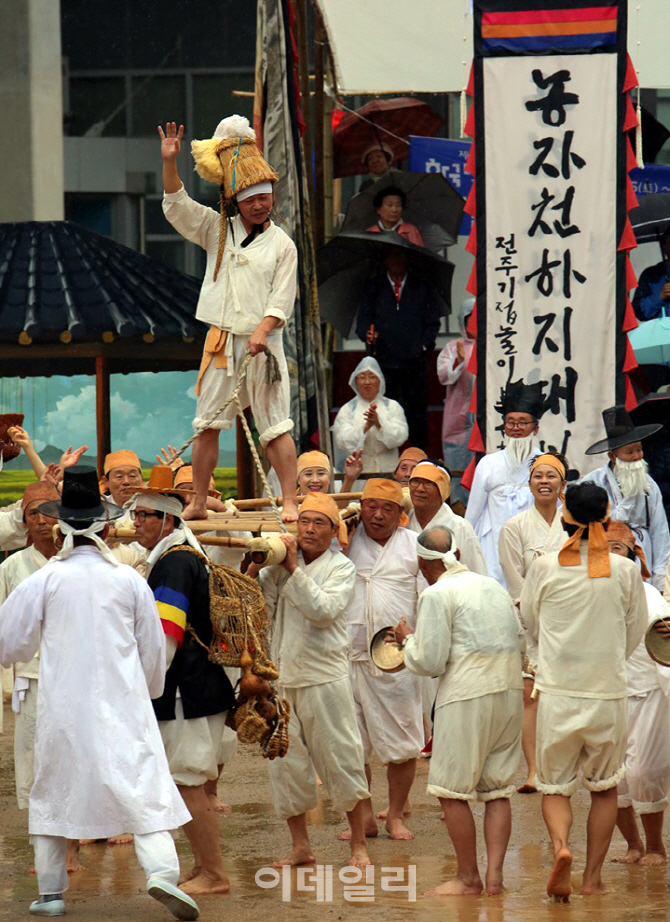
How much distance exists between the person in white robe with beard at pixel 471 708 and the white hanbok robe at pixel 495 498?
2.86 meters

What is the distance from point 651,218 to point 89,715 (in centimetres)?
796

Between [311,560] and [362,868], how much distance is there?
136 centimetres

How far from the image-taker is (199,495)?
24.3 feet

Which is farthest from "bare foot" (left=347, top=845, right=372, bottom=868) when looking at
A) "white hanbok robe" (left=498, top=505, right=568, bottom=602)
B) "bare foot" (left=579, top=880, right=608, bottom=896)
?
"white hanbok robe" (left=498, top=505, right=568, bottom=602)

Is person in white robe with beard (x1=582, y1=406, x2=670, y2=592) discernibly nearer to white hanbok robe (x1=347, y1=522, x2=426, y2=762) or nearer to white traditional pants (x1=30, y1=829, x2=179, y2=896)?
white hanbok robe (x1=347, y1=522, x2=426, y2=762)

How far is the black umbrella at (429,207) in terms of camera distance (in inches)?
502

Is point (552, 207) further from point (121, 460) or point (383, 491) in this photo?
point (121, 460)

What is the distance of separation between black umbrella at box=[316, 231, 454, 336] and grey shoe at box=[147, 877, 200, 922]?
7.04m

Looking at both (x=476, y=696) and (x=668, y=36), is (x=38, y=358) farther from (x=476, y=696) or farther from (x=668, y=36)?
(x=476, y=696)

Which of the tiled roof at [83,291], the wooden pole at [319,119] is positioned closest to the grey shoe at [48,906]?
the tiled roof at [83,291]

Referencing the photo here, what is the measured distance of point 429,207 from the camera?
1282 cm

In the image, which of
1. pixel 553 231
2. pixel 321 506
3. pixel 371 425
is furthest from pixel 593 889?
pixel 553 231

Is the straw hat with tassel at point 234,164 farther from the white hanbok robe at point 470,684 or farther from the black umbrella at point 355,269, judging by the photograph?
the black umbrella at point 355,269

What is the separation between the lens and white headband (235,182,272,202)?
7285 millimetres
